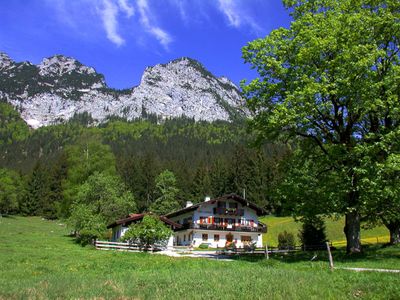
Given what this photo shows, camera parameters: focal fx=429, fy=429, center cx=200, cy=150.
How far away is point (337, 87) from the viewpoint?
26.8 m

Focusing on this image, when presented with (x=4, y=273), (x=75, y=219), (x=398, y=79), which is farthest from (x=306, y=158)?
(x=75, y=219)

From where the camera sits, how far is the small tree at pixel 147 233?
142 ft

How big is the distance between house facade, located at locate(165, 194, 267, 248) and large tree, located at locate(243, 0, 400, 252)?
41.9 m

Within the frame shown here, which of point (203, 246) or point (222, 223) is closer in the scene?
point (203, 246)

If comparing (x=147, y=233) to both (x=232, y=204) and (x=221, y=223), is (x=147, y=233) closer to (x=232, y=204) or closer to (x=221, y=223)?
(x=221, y=223)

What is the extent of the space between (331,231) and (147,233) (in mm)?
37978

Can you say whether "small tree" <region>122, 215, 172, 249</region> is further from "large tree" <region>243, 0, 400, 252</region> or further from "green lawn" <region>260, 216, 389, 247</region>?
"green lawn" <region>260, 216, 389, 247</region>

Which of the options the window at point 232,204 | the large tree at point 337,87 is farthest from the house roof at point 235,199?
the large tree at point 337,87

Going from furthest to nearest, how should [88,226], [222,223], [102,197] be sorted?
[222,223] → [102,197] → [88,226]

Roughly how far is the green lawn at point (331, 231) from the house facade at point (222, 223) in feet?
11.4

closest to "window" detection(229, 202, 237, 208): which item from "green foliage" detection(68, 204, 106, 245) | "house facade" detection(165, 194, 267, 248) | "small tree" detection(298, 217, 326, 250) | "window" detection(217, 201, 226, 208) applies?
"house facade" detection(165, 194, 267, 248)

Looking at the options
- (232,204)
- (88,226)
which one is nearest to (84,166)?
(232,204)

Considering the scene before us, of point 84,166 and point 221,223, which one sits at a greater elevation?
point 84,166

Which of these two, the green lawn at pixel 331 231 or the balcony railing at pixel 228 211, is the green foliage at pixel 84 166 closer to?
the balcony railing at pixel 228 211
